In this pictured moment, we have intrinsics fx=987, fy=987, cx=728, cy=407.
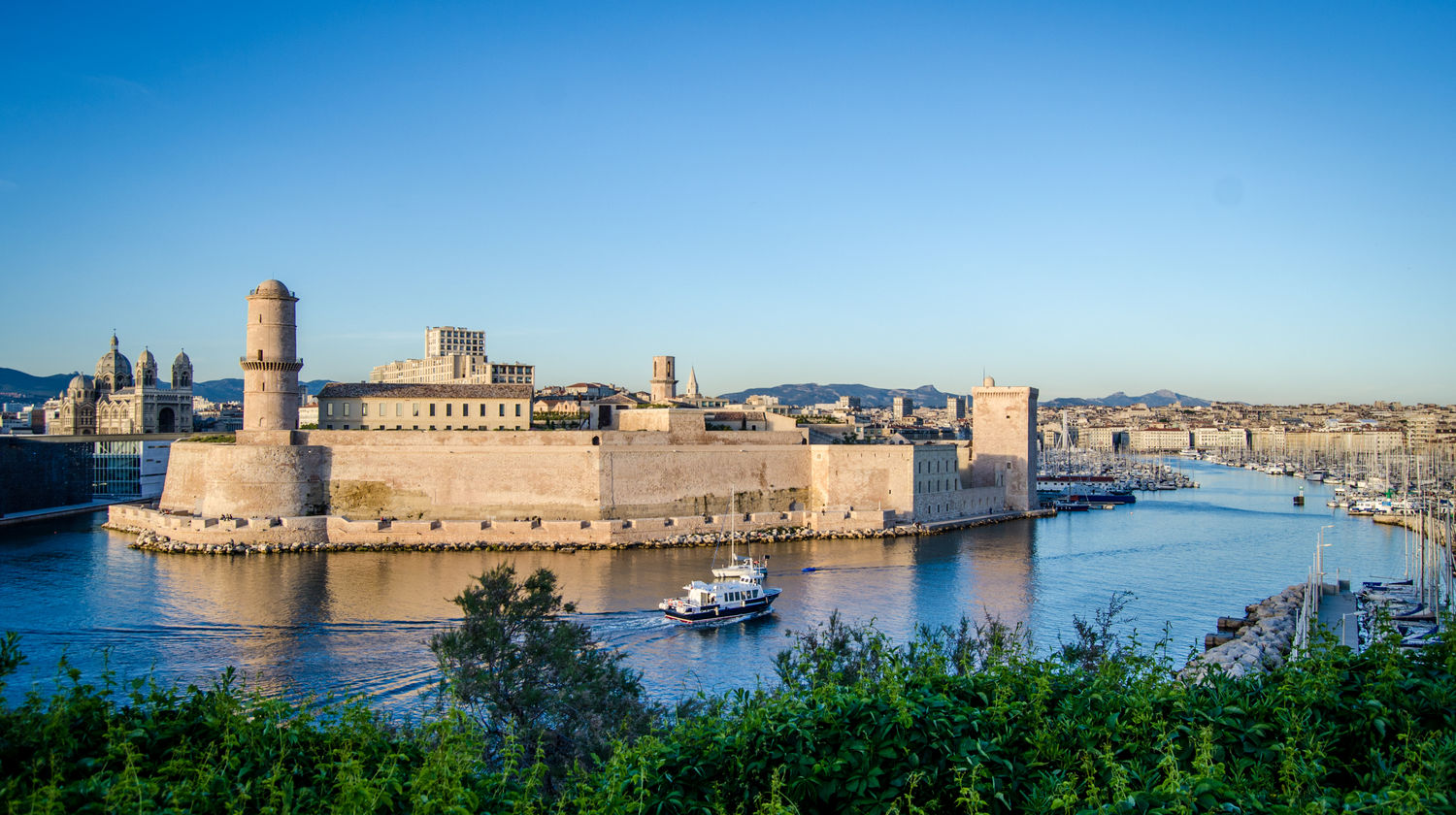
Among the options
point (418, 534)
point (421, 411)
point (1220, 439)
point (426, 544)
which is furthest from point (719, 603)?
point (1220, 439)

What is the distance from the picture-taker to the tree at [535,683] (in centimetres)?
668

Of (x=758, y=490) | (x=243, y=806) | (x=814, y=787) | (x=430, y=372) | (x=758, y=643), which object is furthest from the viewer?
(x=430, y=372)

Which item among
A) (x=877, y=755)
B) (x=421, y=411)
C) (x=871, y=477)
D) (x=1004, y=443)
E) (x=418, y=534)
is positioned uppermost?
(x=421, y=411)

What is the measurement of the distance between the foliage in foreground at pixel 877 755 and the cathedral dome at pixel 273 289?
2092 cm

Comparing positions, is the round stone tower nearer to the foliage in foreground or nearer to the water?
the water

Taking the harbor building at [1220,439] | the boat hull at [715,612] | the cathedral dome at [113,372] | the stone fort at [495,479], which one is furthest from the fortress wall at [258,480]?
the harbor building at [1220,439]

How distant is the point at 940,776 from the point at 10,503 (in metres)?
32.1

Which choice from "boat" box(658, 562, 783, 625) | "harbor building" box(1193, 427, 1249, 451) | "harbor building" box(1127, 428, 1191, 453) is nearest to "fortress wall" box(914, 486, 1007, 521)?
"boat" box(658, 562, 783, 625)

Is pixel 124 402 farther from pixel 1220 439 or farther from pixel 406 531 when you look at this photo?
pixel 1220 439

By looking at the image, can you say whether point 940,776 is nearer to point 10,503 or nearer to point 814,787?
point 814,787

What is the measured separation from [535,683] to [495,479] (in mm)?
17245

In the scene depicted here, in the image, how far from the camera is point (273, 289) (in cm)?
2291

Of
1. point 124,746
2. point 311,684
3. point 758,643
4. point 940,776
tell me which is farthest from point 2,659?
point 758,643

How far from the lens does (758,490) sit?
26703 mm
